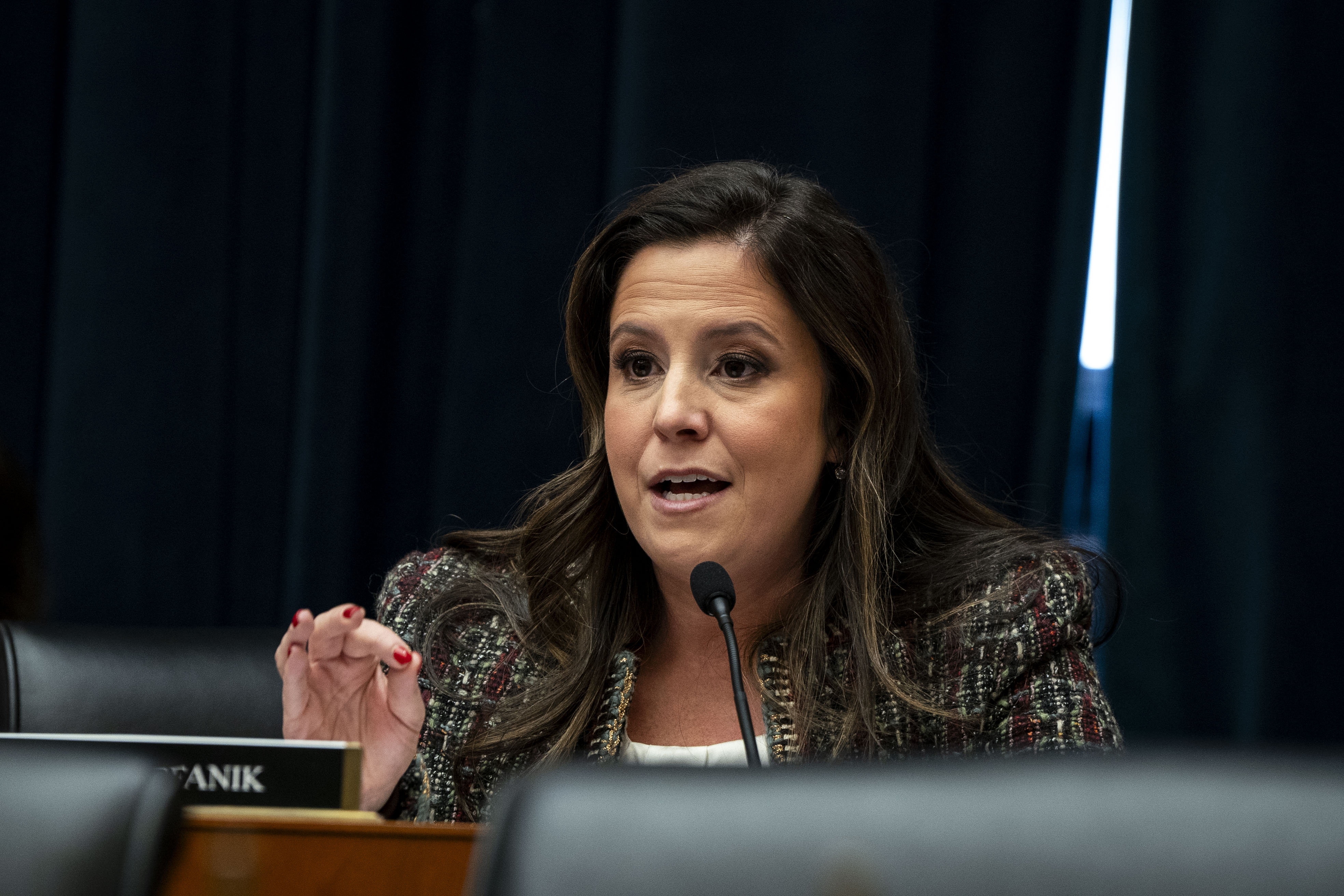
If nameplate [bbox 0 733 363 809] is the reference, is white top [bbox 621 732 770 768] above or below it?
below

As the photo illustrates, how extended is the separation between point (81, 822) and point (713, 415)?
0.99 m

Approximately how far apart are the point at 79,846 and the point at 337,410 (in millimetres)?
1739

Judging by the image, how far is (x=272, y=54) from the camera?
7.23 feet

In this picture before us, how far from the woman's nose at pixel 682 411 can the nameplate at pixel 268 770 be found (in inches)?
28.6

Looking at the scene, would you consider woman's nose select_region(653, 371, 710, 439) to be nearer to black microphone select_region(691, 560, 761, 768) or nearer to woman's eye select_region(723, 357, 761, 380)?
woman's eye select_region(723, 357, 761, 380)

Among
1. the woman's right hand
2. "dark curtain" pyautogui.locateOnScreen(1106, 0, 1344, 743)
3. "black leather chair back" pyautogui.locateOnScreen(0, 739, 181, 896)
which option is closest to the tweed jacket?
the woman's right hand

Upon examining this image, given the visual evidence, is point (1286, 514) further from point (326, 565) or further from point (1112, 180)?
point (326, 565)

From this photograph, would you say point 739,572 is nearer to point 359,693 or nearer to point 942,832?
point 359,693

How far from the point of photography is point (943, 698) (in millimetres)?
1380

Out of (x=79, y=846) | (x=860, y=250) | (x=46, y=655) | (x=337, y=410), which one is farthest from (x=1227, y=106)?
(x=79, y=846)

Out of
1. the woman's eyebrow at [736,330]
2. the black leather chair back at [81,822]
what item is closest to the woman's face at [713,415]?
the woman's eyebrow at [736,330]

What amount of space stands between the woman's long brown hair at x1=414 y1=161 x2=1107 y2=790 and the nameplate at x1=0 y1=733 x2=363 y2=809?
2.38 feet

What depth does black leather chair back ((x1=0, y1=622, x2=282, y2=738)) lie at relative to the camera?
1.47 meters

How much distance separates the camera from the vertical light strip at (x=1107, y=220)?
194 centimetres
